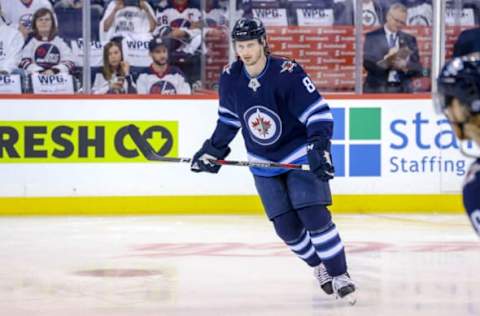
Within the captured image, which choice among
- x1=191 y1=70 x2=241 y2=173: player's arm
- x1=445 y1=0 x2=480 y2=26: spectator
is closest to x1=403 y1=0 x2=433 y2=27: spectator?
x1=445 y1=0 x2=480 y2=26: spectator

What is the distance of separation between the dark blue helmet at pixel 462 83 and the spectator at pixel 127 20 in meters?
6.23

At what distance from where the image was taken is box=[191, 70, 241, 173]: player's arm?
490 centimetres

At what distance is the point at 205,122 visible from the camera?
8297mm

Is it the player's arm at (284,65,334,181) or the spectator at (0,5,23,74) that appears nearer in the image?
the player's arm at (284,65,334,181)

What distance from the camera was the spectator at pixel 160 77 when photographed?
8.42 meters

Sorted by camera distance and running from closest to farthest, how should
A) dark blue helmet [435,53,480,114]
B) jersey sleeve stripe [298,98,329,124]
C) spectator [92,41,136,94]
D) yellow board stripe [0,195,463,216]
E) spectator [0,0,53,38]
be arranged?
dark blue helmet [435,53,480,114]
jersey sleeve stripe [298,98,329,124]
yellow board stripe [0,195,463,216]
spectator [0,0,53,38]
spectator [92,41,136,94]

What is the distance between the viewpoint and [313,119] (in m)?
4.60

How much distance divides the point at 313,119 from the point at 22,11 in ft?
13.6

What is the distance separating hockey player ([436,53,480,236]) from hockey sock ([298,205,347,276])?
234 cm

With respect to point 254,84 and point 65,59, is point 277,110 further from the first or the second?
point 65,59

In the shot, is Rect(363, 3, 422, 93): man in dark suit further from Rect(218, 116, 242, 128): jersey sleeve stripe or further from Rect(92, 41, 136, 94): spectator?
Rect(218, 116, 242, 128): jersey sleeve stripe

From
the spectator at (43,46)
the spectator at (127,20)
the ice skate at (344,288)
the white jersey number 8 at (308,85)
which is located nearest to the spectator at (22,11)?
the spectator at (43,46)

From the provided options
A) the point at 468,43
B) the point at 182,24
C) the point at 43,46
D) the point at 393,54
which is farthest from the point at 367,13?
the point at 468,43

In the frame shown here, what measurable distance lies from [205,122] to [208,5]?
82cm
